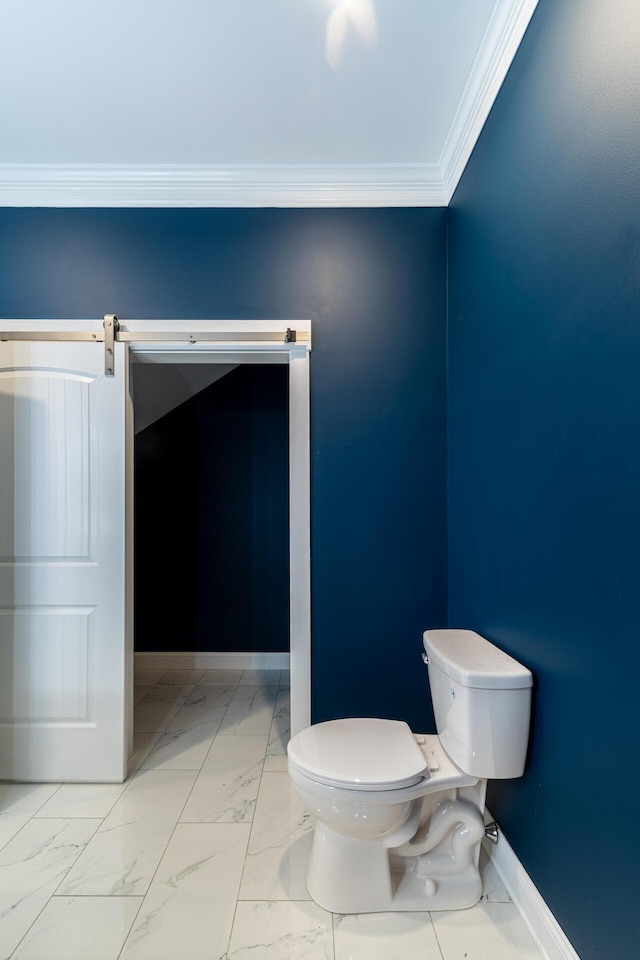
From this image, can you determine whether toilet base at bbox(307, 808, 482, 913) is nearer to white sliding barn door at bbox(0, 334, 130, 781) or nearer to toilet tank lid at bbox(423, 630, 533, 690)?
toilet tank lid at bbox(423, 630, 533, 690)

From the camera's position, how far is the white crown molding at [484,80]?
4.63 ft

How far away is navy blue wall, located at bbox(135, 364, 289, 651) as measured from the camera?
3441mm

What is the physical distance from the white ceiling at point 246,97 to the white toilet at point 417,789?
6.10 feet

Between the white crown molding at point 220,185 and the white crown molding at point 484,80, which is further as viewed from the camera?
the white crown molding at point 220,185

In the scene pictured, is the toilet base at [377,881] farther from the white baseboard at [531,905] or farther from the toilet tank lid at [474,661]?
the toilet tank lid at [474,661]

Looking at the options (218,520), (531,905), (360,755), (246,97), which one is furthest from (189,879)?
(246,97)

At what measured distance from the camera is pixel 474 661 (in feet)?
4.84

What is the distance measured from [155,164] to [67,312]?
0.75 metres

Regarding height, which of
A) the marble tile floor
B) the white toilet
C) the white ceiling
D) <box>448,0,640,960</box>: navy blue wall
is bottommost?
the marble tile floor

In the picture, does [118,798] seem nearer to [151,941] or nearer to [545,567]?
[151,941]

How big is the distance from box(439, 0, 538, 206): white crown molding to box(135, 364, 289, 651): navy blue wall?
5.68 ft

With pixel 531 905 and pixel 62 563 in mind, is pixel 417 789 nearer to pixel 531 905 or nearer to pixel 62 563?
pixel 531 905

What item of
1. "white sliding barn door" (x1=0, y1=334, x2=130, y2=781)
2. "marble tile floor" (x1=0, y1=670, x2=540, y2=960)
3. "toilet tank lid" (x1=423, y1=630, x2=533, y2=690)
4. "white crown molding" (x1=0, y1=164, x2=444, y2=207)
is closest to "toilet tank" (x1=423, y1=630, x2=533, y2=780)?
"toilet tank lid" (x1=423, y1=630, x2=533, y2=690)

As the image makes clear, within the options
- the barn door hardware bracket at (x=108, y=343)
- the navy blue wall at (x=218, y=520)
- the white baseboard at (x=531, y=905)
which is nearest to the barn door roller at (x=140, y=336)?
the barn door hardware bracket at (x=108, y=343)
